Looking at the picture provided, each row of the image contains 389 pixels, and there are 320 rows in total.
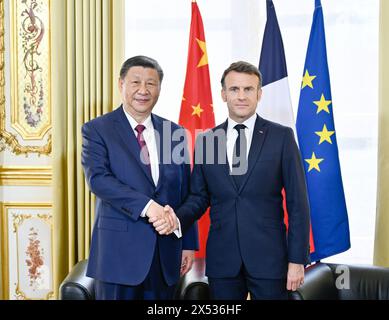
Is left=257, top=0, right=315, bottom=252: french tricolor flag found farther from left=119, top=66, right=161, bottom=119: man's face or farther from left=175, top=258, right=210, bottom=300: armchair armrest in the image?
left=119, top=66, right=161, bottom=119: man's face

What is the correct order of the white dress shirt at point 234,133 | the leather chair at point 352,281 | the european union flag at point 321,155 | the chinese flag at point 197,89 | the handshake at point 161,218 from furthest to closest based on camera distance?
the chinese flag at point 197,89
the european union flag at point 321,155
the leather chair at point 352,281
the white dress shirt at point 234,133
the handshake at point 161,218

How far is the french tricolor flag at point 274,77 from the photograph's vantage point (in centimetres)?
249

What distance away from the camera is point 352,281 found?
239 cm

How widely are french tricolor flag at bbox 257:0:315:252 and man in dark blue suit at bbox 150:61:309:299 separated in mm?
688

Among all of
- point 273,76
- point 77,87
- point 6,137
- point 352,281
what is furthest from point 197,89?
point 352,281

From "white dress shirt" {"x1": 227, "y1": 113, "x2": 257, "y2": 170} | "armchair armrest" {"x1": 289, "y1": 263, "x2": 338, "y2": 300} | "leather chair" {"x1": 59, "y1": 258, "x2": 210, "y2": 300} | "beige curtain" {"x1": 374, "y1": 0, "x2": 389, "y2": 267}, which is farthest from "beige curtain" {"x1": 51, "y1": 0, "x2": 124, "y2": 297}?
"beige curtain" {"x1": 374, "y1": 0, "x2": 389, "y2": 267}

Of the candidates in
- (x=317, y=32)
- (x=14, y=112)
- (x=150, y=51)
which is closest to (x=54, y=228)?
(x=14, y=112)

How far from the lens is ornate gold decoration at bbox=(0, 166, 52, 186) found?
278 cm

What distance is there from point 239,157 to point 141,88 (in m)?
0.43

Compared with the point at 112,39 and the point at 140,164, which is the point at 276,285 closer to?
the point at 140,164

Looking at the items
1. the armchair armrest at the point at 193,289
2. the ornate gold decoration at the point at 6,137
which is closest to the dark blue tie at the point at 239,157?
the armchair armrest at the point at 193,289

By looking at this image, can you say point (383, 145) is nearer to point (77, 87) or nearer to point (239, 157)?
point (239, 157)

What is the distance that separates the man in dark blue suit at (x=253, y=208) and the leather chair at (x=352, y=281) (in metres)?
0.56

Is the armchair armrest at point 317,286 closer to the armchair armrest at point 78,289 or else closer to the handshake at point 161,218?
the handshake at point 161,218
